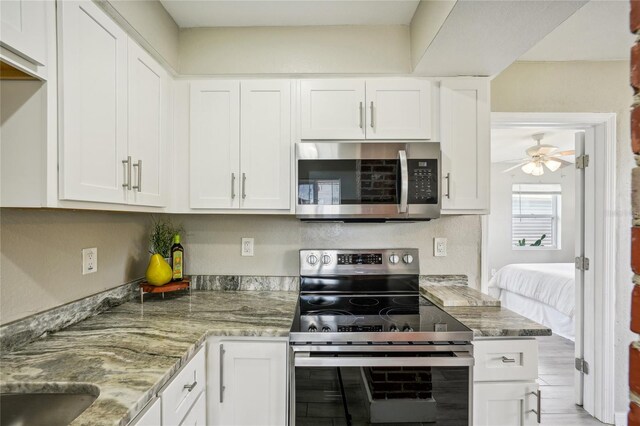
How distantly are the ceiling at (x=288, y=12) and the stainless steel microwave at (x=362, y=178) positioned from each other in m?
0.73

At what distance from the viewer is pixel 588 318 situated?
8.28 feet

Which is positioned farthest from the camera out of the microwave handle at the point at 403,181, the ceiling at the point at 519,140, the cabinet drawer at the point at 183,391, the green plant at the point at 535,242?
the green plant at the point at 535,242

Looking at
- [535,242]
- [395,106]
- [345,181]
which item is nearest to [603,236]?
[395,106]

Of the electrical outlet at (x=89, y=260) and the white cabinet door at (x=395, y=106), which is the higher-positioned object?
the white cabinet door at (x=395, y=106)

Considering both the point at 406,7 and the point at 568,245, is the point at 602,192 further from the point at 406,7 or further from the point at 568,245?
the point at 568,245

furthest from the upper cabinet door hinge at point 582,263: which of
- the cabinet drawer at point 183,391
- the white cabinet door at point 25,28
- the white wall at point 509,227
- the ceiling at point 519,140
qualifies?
the white wall at point 509,227

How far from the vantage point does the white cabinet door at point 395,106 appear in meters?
1.98

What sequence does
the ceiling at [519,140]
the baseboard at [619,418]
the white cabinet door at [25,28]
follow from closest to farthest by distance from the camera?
the white cabinet door at [25,28], the baseboard at [619,418], the ceiling at [519,140]

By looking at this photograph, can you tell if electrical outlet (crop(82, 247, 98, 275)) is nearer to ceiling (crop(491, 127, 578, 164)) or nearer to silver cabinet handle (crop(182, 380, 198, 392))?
silver cabinet handle (crop(182, 380, 198, 392))

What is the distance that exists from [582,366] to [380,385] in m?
2.04

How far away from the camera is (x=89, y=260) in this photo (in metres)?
1.65

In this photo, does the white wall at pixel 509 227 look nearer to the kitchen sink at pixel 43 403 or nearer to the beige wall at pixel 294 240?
the beige wall at pixel 294 240

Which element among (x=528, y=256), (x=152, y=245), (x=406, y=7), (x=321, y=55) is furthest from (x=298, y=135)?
(x=528, y=256)

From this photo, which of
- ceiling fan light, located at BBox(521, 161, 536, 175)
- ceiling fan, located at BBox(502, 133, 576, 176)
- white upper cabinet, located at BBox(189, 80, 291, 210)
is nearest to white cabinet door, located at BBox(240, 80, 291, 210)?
white upper cabinet, located at BBox(189, 80, 291, 210)
